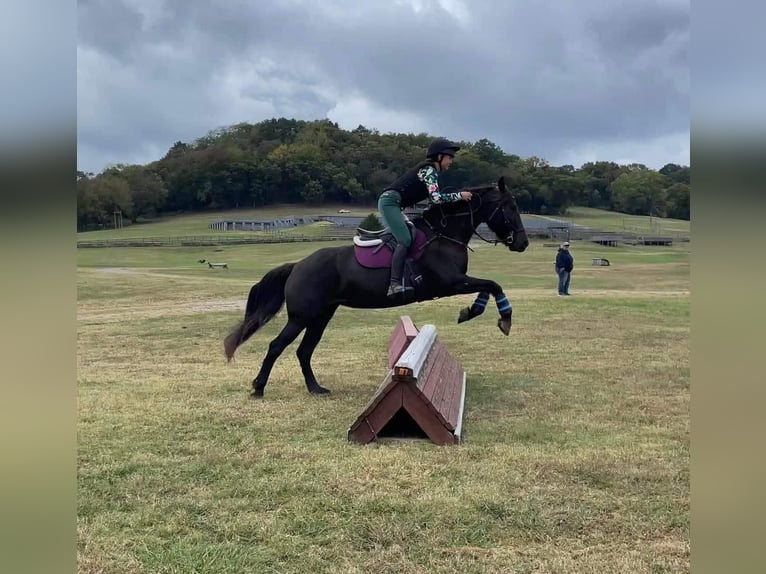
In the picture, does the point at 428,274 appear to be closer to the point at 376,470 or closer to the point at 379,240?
the point at 379,240

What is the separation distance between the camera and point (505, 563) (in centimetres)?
324

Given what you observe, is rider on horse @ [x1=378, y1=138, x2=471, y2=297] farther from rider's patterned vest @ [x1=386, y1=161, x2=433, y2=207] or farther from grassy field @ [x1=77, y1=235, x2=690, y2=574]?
grassy field @ [x1=77, y1=235, x2=690, y2=574]

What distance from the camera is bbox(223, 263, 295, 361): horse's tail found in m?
7.40

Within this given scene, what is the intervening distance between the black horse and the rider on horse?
0.17 m

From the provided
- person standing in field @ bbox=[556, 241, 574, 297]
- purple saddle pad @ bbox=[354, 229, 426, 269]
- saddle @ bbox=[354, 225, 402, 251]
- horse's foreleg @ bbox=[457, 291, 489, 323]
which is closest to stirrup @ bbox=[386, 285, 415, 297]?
purple saddle pad @ bbox=[354, 229, 426, 269]

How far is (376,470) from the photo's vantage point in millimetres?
4594

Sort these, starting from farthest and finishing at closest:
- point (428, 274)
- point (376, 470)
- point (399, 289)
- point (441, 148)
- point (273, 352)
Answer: point (273, 352) → point (428, 274) → point (399, 289) → point (441, 148) → point (376, 470)

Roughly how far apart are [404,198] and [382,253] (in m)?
0.67

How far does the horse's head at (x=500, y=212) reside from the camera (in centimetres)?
703

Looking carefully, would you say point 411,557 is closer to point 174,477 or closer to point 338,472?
point 338,472

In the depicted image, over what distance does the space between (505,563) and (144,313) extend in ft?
52.3

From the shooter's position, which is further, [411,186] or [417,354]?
[411,186]

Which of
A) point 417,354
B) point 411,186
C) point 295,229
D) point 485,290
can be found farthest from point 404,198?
point 295,229
